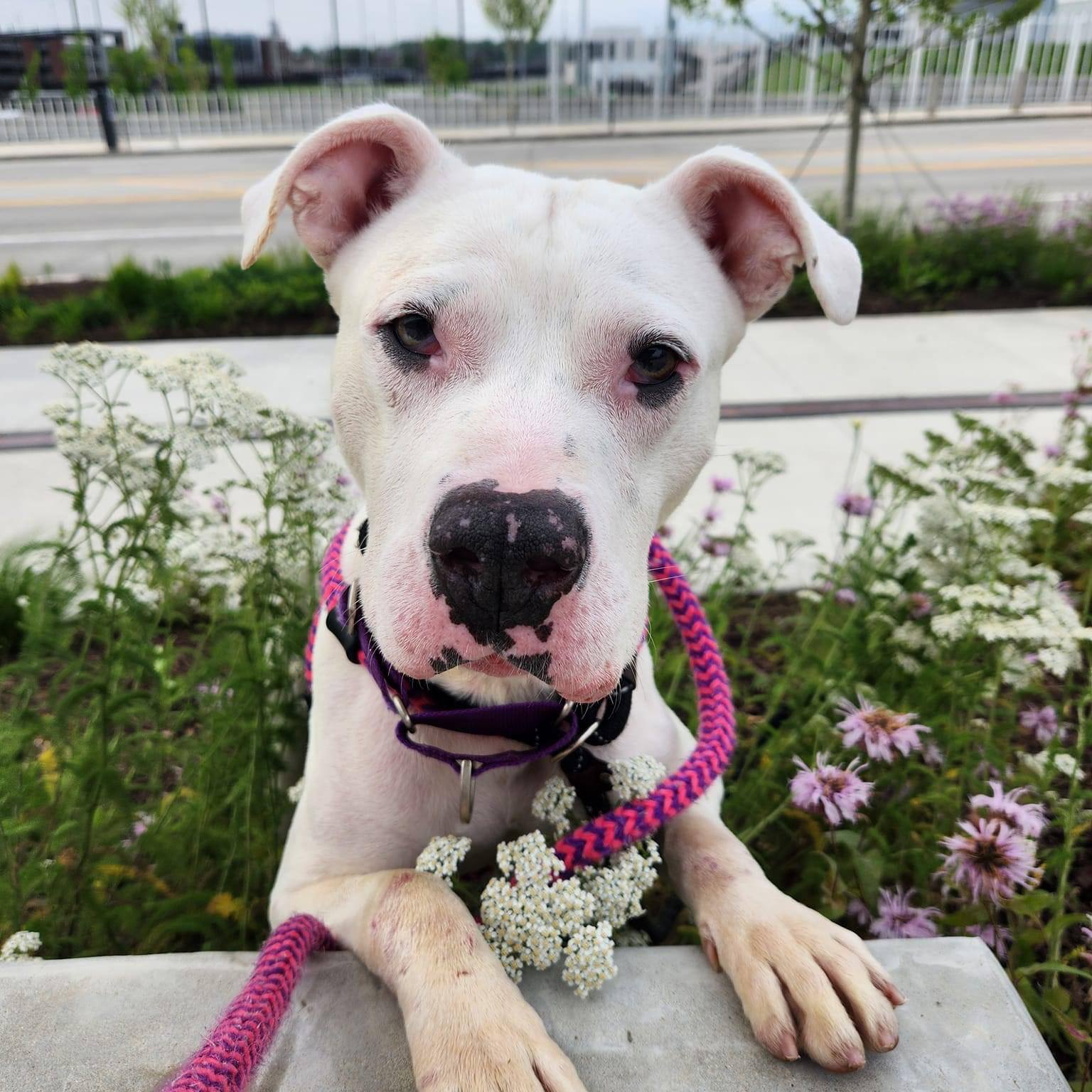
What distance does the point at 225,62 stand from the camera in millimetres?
23516

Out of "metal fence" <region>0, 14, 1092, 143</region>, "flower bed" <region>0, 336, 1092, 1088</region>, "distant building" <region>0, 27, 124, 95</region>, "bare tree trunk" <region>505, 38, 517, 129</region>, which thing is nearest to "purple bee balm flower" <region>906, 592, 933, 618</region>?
"flower bed" <region>0, 336, 1092, 1088</region>

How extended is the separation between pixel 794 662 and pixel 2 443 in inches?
168

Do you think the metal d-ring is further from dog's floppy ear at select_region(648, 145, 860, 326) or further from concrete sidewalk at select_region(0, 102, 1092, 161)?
concrete sidewalk at select_region(0, 102, 1092, 161)

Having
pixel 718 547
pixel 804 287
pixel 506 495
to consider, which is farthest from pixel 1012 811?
pixel 804 287

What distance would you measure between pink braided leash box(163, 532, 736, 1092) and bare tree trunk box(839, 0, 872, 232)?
6.92m

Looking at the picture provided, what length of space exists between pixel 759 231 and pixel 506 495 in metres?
1.02

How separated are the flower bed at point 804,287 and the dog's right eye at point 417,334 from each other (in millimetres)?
5772

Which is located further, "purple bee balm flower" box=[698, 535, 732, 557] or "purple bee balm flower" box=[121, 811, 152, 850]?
"purple bee balm flower" box=[698, 535, 732, 557]

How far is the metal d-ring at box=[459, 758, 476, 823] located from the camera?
5.46ft

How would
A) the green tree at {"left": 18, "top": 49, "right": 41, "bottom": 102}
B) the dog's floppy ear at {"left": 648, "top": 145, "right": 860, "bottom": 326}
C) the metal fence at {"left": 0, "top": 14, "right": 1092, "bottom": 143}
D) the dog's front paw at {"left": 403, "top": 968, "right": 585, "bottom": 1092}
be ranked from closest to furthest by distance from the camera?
the dog's front paw at {"left": 403, "top": 968, "right": 585, "bottom": 1092}
the dog's floppy ear at {"left": 648, "top": 145, "right": 860, "bottom": 326}
the green tree at {"left": 18, "top": 49, "right": 41, "bottom": 102}
the metal fence at {"left": 0, "top": 14, "right": 1092, "bottom": 143}

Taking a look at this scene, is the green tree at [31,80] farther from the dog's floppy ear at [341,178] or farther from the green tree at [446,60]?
the green tree at [446,60]

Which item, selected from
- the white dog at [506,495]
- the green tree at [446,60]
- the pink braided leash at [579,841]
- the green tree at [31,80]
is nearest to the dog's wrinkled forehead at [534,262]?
the white dog at [506,495]

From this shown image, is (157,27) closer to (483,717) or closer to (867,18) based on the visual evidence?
(867,18)

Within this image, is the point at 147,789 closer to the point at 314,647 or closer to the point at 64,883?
the point at 64,883
